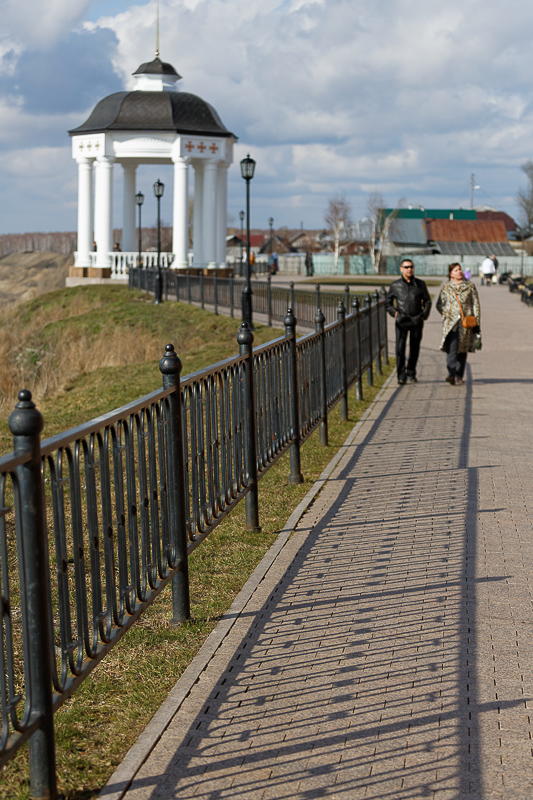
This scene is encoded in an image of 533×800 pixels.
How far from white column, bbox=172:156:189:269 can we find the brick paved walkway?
111 feet

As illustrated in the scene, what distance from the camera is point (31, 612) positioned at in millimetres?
2891

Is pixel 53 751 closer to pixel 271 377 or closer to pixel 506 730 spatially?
pixel 506 730

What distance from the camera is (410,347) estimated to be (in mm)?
13609

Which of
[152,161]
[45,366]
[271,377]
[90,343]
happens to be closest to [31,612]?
[271,377]

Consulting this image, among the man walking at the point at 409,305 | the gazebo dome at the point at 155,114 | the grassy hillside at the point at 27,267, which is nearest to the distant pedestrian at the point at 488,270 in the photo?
the gazebo dome at the point at 155,114

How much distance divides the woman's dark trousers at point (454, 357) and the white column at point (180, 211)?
27.7m

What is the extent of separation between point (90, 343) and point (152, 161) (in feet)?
62.6

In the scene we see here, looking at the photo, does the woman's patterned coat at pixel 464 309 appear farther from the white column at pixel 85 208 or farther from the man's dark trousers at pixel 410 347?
the white column at pixel 85 208

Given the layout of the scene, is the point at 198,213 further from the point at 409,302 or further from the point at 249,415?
the point at 249,415

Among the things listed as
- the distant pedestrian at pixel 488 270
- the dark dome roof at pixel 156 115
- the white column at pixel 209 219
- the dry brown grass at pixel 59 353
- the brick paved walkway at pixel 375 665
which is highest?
the dark dome roof at pixel 156 115

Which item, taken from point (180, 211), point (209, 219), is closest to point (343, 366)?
point (180, 211)

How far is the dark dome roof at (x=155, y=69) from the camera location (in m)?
43.5

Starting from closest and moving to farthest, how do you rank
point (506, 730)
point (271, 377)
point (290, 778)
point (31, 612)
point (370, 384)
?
point (31, 612)
point (290, 778)
point (506, 730)
point (271, 377)
point (370, 384)

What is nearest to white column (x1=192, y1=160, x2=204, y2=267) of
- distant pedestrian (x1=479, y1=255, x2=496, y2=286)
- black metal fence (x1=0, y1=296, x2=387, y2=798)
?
distant pedestrian (x1=479, y1=255, x2=496, y2=286)
